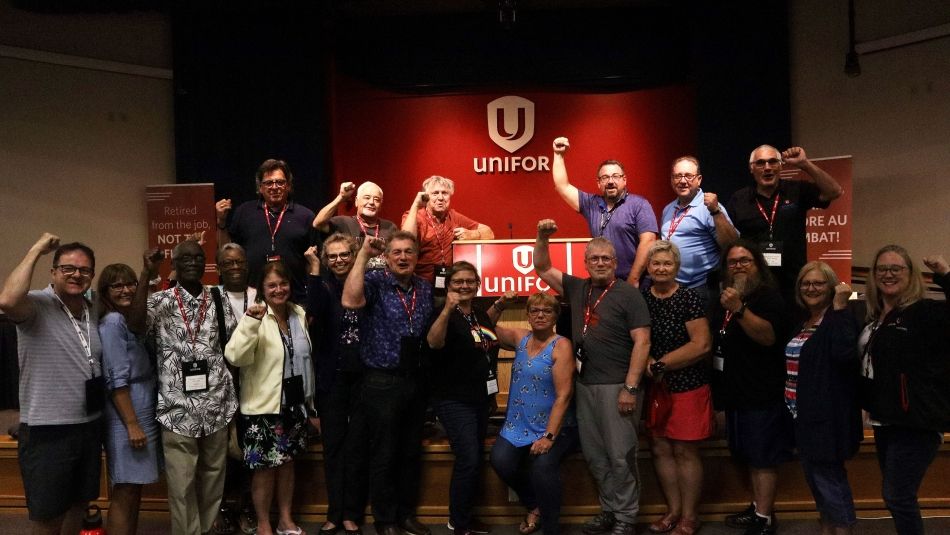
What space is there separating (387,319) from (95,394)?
132 cm

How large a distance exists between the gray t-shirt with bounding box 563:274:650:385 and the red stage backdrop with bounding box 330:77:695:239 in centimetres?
476

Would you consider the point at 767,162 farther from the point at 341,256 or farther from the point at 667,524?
the point at 341,256

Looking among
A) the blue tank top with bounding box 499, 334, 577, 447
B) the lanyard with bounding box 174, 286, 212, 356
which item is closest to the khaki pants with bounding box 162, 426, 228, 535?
the lanyard with bounding box 174, 286, 212, 356

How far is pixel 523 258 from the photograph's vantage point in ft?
16.2

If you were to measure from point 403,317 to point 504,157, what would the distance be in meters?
4.99

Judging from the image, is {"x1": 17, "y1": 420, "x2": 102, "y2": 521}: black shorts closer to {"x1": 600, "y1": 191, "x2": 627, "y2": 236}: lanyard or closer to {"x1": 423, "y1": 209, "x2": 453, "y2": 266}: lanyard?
{"x1": 423, "y1": 209, "x2": 453, "y2": 266}: lanyard

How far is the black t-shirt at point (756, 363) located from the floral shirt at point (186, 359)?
2399 mm

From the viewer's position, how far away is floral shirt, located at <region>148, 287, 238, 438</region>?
3.66 meters

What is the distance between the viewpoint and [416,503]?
428 centimetres

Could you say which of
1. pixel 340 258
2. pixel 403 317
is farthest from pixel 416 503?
pixel 340 258

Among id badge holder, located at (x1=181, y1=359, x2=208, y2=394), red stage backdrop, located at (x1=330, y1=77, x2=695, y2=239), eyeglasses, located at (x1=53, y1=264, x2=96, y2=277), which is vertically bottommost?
id badge holder, located at (x1=181, y1=359, x2=208, y2=394)

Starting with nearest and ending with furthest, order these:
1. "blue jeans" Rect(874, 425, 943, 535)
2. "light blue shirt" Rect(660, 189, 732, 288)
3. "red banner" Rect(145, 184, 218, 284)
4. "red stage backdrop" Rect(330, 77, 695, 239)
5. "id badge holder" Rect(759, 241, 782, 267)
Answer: "blue jeans" Rect(874, 425, 943, 535), "id badge holder" Rect(759, 241, 782, 267), "light blue shirt" Rect(660, 189, 732, 288), "red banner" Rect(145, 184, 218, 284), "red stage backdrop" Rect(330, 77, 695, 239)

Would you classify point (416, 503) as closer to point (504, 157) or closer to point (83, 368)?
point (83, 368)

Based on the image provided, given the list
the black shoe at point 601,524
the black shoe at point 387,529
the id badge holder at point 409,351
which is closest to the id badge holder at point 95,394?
the id badge holder at point 409,351
